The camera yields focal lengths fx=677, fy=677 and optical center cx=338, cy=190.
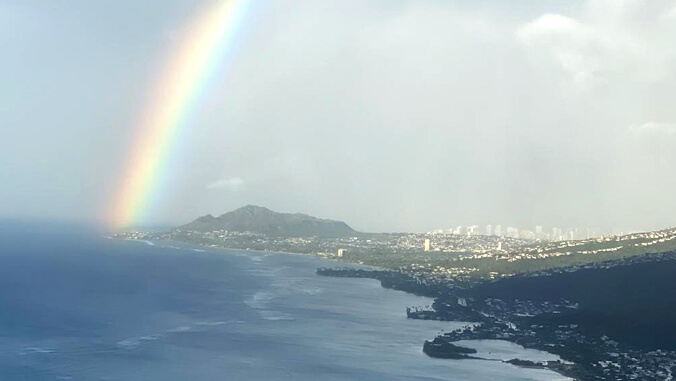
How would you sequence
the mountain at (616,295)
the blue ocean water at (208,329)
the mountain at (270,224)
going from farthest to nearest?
the mountain at (270,224)
the mountain at (616,295)
the blue ocean water at (208,329)

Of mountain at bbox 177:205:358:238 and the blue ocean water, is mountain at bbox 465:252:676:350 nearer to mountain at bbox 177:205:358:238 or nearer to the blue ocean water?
the blue ocean water

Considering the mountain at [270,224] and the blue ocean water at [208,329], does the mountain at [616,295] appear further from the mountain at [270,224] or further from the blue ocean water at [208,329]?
the mountain at [270,224]

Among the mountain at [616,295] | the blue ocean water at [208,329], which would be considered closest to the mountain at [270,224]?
the blue ocean water at [208,329]

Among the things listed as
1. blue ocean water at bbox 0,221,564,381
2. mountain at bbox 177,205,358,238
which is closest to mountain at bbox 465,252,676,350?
blue ocean water at bbox 0,221,564,381

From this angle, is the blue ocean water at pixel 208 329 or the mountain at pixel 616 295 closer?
the blue ocean water at pixel 208 329

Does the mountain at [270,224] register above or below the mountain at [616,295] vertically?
above

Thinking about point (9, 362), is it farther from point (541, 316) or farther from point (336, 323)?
point (541, 316)

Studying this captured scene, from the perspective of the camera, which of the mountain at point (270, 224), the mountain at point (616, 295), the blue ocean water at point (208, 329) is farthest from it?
the mountain at point (270, 224)
